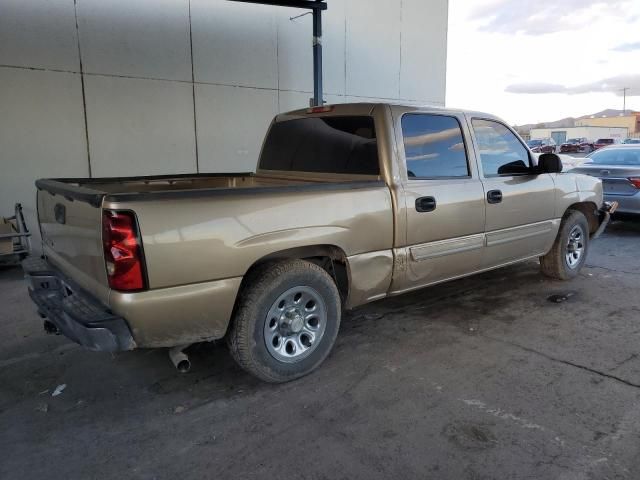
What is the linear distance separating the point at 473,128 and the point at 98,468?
3.94m

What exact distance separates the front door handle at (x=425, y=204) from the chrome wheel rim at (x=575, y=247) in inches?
106

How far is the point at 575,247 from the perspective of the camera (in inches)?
240

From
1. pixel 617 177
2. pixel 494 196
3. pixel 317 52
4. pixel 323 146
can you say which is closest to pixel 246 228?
pixel 323 146

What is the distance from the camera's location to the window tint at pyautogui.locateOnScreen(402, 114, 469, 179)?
4117 millimetres

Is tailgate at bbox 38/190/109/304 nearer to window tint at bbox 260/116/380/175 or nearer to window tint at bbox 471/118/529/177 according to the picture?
window tint at bbox 260/116/380/175

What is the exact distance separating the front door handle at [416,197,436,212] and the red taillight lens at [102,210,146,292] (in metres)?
2.18

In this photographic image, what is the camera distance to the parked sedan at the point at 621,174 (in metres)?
8.62

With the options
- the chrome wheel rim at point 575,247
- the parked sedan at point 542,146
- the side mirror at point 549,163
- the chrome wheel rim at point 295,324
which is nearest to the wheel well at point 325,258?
the chrome wheel rim at point 295,324

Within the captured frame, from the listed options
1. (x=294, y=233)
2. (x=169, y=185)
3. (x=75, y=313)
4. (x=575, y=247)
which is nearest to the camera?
(x=75, y=313)

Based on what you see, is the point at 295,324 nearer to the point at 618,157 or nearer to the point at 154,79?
the point at 154,79

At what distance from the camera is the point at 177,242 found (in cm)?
287

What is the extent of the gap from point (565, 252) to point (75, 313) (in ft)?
17.1

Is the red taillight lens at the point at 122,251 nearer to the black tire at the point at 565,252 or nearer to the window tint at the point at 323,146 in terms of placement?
the window tint at the point at 323,146

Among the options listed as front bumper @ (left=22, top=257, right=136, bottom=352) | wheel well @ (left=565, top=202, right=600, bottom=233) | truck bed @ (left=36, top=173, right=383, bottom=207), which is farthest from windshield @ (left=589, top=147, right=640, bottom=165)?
front bumper @ (left=22, top=257, right=136, bottom=352)
